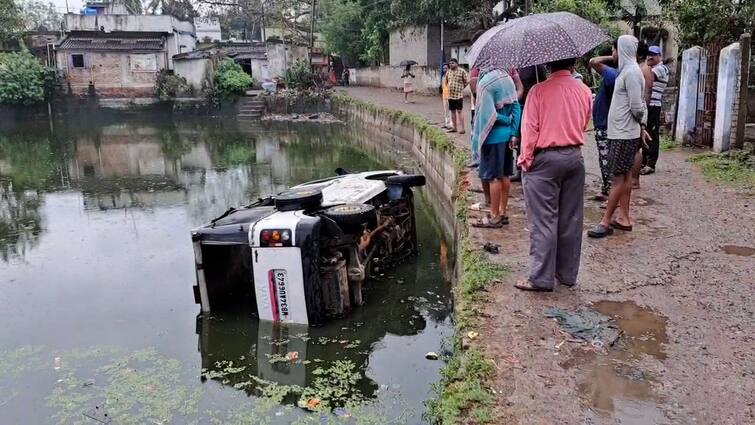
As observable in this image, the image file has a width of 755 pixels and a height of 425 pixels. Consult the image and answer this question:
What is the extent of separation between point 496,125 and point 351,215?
1.57 metres

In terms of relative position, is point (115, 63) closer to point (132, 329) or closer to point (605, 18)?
point (605, 18)

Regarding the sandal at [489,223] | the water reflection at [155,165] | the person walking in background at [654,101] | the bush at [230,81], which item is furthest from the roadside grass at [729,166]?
the bush at [230,81]

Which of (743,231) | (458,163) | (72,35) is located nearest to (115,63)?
(72,35)

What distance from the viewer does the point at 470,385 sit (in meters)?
3.40

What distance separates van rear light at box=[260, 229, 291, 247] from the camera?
534cm

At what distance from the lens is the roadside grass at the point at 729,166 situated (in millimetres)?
8039

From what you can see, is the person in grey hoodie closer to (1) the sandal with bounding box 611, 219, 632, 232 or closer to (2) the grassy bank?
(1) the sandal with bounding box 611, 219, 632, 232

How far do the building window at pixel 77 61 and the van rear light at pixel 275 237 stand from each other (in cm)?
3115

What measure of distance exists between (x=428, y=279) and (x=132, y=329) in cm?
306

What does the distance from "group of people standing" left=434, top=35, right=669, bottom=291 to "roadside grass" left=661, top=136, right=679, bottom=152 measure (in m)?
3.17

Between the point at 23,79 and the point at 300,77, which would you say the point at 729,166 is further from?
the point at 23,79

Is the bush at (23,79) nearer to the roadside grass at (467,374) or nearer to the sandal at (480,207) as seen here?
the sandal at (480,207)

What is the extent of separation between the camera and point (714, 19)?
11.4 metres

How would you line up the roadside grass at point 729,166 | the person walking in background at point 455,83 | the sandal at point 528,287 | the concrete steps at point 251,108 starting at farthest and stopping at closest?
the concrete steps at point 251,108, the person walking in background at point 455,83, the roadside grass at point 729,166, the sandal at point 528,287
